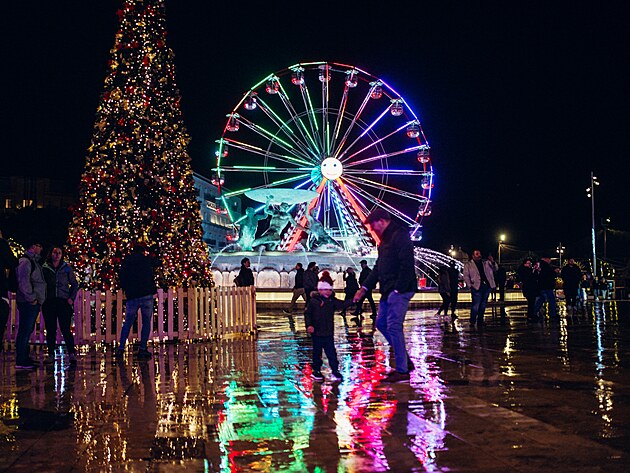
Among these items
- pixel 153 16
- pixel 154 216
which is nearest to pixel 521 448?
pixel 154 216

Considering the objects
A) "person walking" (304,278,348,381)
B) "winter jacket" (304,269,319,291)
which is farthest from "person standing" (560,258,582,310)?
"person walking" (304,278,348,381)

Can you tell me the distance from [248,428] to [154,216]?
9239 mm

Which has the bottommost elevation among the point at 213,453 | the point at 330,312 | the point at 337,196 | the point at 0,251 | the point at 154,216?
the point at 213,453

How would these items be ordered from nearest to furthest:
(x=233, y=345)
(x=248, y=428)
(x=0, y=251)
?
(x=248, y=428)
(x=0, y=251)
(x=233, y=345)

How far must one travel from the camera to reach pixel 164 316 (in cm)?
1333

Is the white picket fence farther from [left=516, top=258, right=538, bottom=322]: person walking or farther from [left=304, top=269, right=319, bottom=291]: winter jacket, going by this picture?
[left=516, top=258, right=538, bottom=322]: person walking

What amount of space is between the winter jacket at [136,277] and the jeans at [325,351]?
12.7 feet

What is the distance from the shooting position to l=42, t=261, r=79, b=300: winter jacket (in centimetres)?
1107

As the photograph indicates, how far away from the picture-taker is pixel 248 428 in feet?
16.8

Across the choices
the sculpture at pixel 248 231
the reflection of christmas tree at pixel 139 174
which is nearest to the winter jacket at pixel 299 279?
the reflection of christmas tree at pixel 139 174

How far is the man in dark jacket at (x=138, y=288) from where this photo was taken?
10922 millimetres

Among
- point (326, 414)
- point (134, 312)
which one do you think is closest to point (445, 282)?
point (134, 312)

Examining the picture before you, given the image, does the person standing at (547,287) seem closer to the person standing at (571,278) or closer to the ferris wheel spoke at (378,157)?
the person standing at (571,278)

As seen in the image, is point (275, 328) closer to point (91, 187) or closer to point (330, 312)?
point (91, 187)
